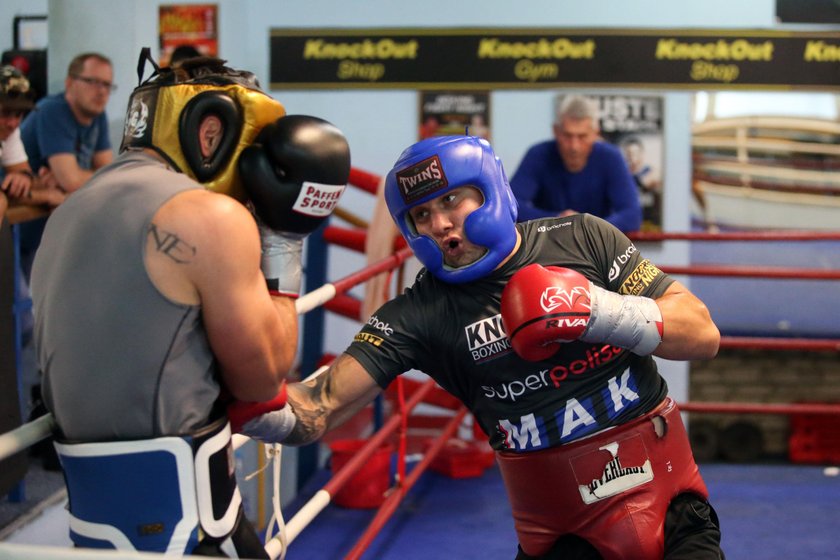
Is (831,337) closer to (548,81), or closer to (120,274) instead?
(548,81)

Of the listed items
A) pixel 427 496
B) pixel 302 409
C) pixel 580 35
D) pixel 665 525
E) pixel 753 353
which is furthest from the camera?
pixel 753 353

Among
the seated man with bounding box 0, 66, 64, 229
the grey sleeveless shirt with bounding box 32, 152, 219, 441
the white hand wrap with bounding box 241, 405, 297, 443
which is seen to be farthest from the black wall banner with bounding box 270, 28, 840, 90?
the grey sleeveless shirt with bounding box 32, 152, 219, 441

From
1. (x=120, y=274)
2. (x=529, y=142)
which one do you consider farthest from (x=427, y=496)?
(x=120, y=274)

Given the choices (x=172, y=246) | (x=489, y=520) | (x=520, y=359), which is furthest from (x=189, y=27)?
(x=172, y=246)

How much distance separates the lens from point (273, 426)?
5.35ft

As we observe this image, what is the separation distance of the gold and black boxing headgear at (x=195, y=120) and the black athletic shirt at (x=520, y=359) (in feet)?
2.00

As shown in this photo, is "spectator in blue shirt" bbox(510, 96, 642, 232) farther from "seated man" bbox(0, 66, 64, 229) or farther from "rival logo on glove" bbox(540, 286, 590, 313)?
"rival logo on glove" bbox(540, 286, 590, 313)

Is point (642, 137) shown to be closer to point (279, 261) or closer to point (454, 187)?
point (454, 187)

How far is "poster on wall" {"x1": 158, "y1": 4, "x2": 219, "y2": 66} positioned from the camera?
4973mm

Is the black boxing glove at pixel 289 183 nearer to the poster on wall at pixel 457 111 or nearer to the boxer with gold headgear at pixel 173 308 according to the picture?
the boxer with gold headgear at pixel 173 308

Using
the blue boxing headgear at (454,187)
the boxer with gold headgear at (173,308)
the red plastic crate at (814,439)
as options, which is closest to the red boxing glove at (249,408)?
the boxer with gold headgear at (173,308)

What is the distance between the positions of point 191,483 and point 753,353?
4.67m

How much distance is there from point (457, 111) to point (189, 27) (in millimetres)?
1406

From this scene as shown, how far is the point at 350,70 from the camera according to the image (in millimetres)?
5043
